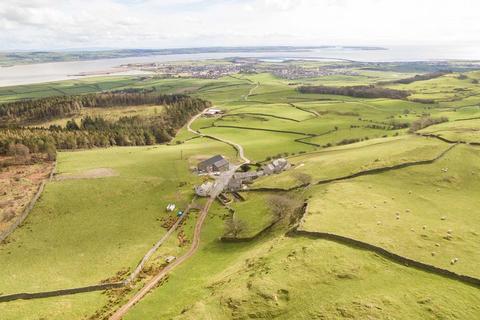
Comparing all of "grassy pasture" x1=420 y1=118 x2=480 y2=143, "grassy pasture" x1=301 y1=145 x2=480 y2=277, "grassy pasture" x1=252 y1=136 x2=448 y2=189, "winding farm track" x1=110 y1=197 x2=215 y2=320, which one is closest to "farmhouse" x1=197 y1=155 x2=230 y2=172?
"grassy pasture" x1=252 y1=136 x2=448 y2=189

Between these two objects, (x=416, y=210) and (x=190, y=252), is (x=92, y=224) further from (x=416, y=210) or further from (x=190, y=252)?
(x=416, y=210)

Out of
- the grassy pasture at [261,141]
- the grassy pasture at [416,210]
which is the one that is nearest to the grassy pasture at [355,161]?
the grassy pasture at [416,210]

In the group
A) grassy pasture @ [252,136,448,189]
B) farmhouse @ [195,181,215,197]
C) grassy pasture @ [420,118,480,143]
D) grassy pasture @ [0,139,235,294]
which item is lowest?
grassy pasture @ [0,139,235,294]

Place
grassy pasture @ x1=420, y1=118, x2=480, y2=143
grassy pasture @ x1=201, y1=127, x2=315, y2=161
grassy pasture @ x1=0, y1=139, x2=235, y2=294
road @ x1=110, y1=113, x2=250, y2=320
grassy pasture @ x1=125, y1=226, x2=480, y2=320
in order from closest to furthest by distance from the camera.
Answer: grassy pasture @ x1=125, y1=226, x2=480, y2=320 < road @ x1=110, y1=113, x2=250, y2=320 < grassy pasture @ x1=0, y1=139, x2=235, y2=294 < grassy pasture @ x1=420, y1=118, x2=480, y2=143 < grassy pasture @ x1=201, y1=127, x2=315, y2=161

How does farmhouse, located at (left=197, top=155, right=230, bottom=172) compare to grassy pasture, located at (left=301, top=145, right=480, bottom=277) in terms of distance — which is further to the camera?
farmhouse, located at (left=197, top=155, right=230, bottom=172)

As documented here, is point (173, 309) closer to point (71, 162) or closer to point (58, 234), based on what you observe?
point (58, 234)

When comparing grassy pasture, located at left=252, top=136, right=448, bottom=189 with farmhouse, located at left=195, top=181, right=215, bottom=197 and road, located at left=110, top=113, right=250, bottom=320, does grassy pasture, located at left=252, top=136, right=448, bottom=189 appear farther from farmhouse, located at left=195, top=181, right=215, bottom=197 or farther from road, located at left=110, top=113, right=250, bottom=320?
farmhouse, located at left=195, top=181, right=215, bottom=197

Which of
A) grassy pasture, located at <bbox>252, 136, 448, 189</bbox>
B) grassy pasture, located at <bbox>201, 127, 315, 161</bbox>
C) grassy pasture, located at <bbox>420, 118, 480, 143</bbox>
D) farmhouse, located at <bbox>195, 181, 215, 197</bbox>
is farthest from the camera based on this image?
grassy pasture, located at <bbox>201, 127, 315, 161</bbox>
